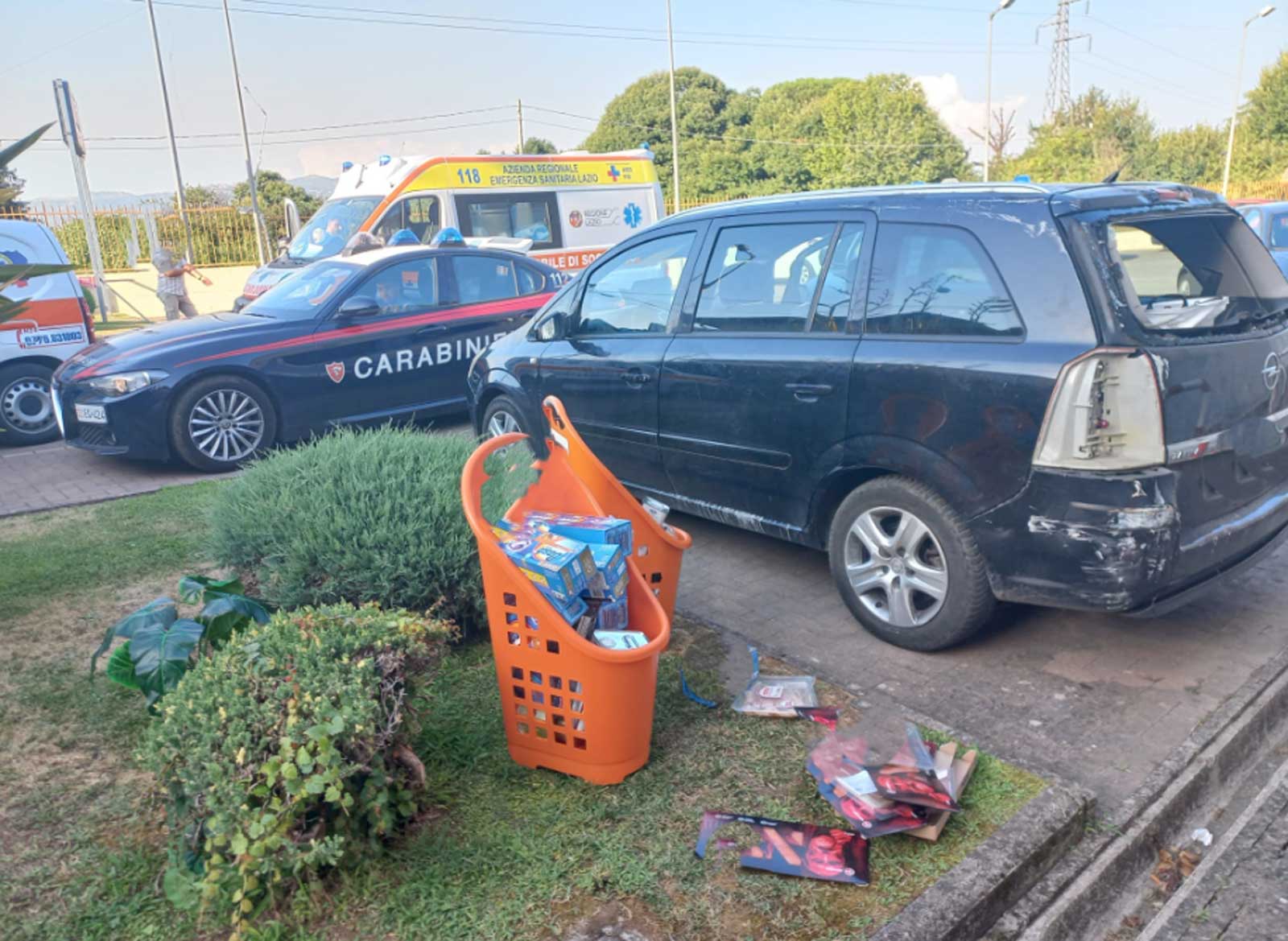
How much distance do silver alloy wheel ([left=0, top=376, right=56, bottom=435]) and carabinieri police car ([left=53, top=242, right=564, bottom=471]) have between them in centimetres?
124

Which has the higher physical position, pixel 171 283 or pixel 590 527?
pixel 171 283

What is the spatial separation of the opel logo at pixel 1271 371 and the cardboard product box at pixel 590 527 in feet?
8.31

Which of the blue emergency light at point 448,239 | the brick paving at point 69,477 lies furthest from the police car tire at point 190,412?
the blue emergency light at point 448,239

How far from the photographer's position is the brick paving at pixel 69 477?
22.3 feet

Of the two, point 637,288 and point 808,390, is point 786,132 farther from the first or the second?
point 808,390

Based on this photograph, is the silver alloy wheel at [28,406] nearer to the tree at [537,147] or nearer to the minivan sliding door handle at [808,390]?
the minivan sliding door handle at [808,390]

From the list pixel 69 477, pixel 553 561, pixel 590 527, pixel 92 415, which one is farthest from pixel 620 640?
pixel 69 477

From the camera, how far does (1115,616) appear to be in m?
4.40

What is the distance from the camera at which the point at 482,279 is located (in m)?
8.88

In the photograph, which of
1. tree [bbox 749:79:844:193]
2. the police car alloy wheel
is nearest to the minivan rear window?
the police car alloy wheel

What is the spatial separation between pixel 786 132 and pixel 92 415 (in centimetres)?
5553

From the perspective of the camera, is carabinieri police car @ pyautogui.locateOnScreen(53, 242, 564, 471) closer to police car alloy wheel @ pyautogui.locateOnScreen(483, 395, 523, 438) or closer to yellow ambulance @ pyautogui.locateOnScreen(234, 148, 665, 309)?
police car alloy wheel @ pyautogui.locateOnScreen(483, 395, 523, 438)

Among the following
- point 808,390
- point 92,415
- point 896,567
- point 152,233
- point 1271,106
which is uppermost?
point 1271,106

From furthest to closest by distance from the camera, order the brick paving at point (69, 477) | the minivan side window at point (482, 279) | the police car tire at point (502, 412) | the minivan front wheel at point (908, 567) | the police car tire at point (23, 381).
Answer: the minivan side window at point (482, 279) < the police car tire at point (23, 381) < the brick paving at point (69, 477) < the police car tire at point (502, 412) < the minivan front wheel at point (908, 567)
